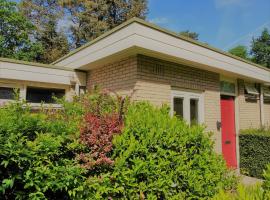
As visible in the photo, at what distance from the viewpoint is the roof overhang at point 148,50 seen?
511cm

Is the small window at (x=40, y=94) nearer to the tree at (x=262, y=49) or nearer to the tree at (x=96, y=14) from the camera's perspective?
the tree at (x=96, y=14)

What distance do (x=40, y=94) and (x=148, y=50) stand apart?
3604mm

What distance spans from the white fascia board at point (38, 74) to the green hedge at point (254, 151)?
564 centimetres

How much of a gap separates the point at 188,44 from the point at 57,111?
3604 millimetres

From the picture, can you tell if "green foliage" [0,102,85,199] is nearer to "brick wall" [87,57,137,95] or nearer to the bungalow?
the bungalow

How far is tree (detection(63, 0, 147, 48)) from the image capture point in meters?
22.9

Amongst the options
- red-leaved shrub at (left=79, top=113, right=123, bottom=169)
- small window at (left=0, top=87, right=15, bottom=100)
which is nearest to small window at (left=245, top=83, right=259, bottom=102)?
red-leaved shrub at (left=79, top=113, right=123, bottom=169)

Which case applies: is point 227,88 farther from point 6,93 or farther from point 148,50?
point 6,93

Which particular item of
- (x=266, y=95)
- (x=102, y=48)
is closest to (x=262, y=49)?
(x=266, y=95)

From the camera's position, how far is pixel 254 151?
804 centimetres

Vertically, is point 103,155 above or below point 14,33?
below

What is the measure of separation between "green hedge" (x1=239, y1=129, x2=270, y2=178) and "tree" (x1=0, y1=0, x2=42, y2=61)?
1763 centimetres

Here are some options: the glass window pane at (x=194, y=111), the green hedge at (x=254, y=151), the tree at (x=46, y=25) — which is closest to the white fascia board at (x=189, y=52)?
the glass window pane at (x=194, y=111)

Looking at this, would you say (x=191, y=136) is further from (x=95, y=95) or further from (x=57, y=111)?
(x=57, y=111)
